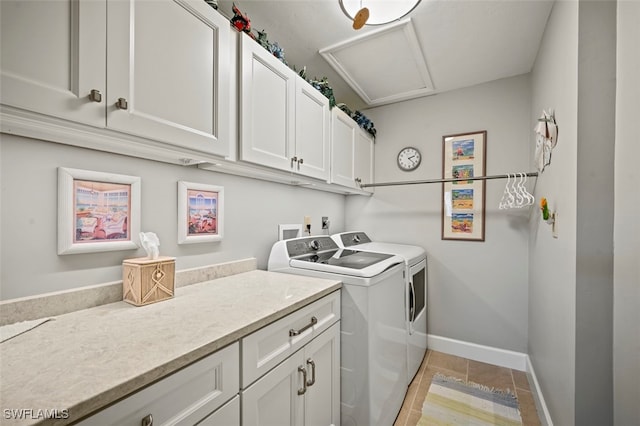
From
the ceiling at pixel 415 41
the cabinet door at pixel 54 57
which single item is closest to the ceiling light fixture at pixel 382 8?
the ceiling at pixel 415 41

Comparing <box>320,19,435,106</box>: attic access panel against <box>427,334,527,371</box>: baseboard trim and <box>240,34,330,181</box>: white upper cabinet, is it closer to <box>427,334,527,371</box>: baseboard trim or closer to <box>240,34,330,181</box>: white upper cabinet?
<box>240,34,330,181</box>: white upper cabinet

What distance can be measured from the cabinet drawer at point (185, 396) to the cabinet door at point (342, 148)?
4.85ft

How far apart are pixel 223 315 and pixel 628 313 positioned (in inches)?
57.8

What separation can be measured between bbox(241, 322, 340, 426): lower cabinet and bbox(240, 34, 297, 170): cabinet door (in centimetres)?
93

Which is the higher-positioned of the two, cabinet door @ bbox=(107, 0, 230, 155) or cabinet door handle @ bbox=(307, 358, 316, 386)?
cabinet door @ bbox=(107, 0, 230, 155)

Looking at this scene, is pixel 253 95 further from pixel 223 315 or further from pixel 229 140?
pixel 223 315

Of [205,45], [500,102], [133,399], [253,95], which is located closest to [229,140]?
[253,95]

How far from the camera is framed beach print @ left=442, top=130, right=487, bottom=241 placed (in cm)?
237

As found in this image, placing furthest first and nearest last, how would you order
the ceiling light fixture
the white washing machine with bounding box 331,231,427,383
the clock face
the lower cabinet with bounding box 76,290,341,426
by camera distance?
1. the clock face
2. the white washing machine with bounding box 331,231,427,383
3. the ceiling light fixture
4. the lower cabinet with bounding box 76,290,341,426

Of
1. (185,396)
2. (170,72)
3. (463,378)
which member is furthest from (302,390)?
(463,378)

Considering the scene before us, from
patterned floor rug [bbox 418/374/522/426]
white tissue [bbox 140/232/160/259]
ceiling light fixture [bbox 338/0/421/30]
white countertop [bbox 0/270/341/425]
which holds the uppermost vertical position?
ceiling light fixture [bbox 338/0/421/30]

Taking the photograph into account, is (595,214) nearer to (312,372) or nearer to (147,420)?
(312,372)

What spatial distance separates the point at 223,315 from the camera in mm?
942

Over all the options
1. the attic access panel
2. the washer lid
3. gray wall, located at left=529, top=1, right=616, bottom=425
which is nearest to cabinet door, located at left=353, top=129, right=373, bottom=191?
the attic access panel
